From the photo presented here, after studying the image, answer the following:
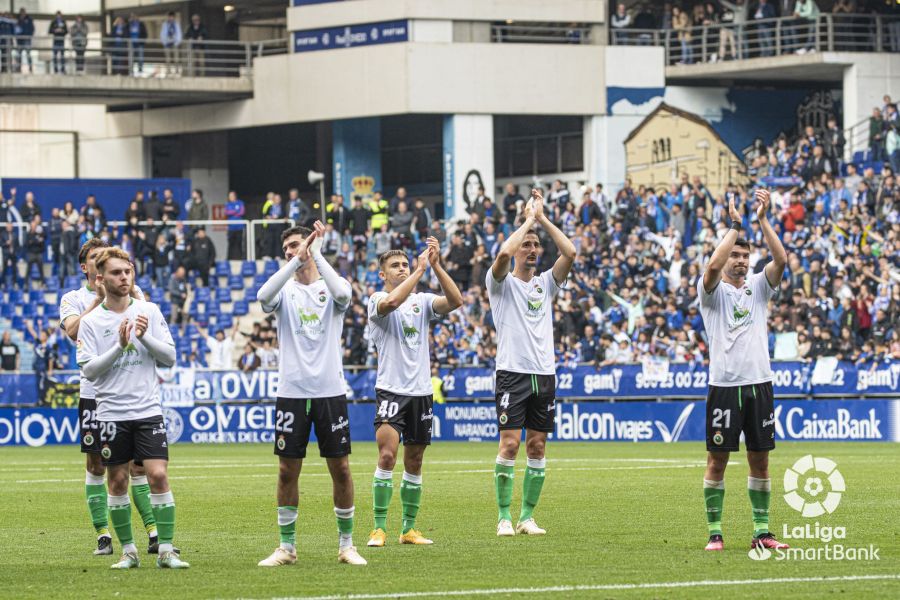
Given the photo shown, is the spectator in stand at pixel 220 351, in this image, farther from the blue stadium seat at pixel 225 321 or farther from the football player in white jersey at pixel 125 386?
the football player in white jersey at pixel 125 386

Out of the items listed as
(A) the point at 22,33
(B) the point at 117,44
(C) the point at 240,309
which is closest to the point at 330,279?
(C) the point at 240,309

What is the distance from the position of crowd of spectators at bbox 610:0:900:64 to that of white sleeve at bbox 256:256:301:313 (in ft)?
119

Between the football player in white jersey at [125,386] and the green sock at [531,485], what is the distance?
3504 mm

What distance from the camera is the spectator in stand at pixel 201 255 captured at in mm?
42000

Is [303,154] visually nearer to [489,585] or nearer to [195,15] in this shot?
[195,15]

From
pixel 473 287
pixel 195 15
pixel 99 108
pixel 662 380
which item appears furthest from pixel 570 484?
pixel 99 108

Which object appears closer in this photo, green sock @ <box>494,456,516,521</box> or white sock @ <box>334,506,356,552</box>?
white sock @ <box>334,506,356,552</box>

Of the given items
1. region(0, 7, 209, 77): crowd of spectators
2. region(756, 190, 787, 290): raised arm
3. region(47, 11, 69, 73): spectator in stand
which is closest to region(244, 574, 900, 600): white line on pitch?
region(756, 190, 787, 290): raised arm

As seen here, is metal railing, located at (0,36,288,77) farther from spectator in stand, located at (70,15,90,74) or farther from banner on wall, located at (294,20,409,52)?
banner on wall, located at (294,20,409,52)

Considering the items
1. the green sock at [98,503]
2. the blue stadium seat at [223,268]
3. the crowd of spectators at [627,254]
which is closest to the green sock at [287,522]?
the green sock at [98,503]

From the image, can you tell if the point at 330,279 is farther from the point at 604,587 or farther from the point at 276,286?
the point at 604,587

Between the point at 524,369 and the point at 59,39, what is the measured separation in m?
38.7

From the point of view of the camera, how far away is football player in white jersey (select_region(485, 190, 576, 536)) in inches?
584

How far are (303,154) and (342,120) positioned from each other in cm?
502
